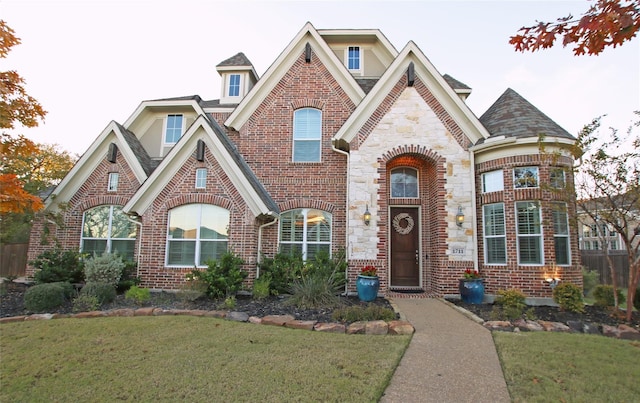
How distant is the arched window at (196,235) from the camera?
Result: 9.94 metres

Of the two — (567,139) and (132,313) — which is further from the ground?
(567,139)

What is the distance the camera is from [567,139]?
9.03 m

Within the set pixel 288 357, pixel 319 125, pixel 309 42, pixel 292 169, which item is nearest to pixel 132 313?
pixel 288 357

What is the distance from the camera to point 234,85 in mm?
14008

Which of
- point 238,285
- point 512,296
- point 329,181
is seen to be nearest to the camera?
point 512,296

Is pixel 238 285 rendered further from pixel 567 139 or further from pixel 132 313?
pixel 567 139

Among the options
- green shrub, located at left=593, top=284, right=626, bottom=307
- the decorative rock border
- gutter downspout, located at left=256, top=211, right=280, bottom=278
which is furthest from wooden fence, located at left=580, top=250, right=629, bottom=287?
gutter downspout, located at left=256, top=211, right=280, bottom=278

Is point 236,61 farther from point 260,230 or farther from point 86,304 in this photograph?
point 86,304

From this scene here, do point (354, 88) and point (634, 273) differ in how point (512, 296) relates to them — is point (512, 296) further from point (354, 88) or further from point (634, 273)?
point (354, 88)

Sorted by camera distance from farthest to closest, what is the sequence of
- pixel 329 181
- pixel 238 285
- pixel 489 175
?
pixel 329 181, pixel 489 175, pixel 238 285

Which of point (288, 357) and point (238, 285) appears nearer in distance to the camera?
point (288, 357)

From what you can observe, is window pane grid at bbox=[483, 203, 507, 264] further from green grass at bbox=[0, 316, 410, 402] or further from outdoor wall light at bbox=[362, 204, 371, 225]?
green grass at bbox=[0, 316, 410, 402]

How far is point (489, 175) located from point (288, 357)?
789cm

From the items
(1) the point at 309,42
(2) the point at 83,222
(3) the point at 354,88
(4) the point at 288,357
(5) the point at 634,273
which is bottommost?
(4) the point at 288,357
